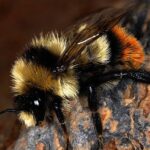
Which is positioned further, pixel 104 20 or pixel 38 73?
pixel 104 20

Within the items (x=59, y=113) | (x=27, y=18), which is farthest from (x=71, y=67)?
(x=27, y=18)

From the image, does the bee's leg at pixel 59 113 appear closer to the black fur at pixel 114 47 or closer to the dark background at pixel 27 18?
the black fur at pixel 114 47

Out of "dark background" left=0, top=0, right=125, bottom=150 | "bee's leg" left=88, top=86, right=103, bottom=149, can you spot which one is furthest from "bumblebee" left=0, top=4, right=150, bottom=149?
"dark background" left=0, top=0, right=125, bottom=150

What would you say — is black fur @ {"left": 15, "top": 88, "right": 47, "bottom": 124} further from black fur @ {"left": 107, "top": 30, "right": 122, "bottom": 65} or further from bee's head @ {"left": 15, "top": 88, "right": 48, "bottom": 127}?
black fur @ {"left": 107, "top": 30, "right": 122, "bottom": 65}

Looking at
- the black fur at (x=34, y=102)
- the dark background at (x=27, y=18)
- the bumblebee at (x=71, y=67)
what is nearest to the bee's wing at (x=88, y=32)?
the bumblebee at (x=71, y=67)

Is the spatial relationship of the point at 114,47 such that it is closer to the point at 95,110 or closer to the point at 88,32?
the point at 88,32

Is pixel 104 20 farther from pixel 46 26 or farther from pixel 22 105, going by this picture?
pixel 46 26

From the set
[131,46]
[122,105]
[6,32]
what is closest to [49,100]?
[122,105]

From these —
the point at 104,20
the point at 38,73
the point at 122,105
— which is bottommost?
the point at 122,105
